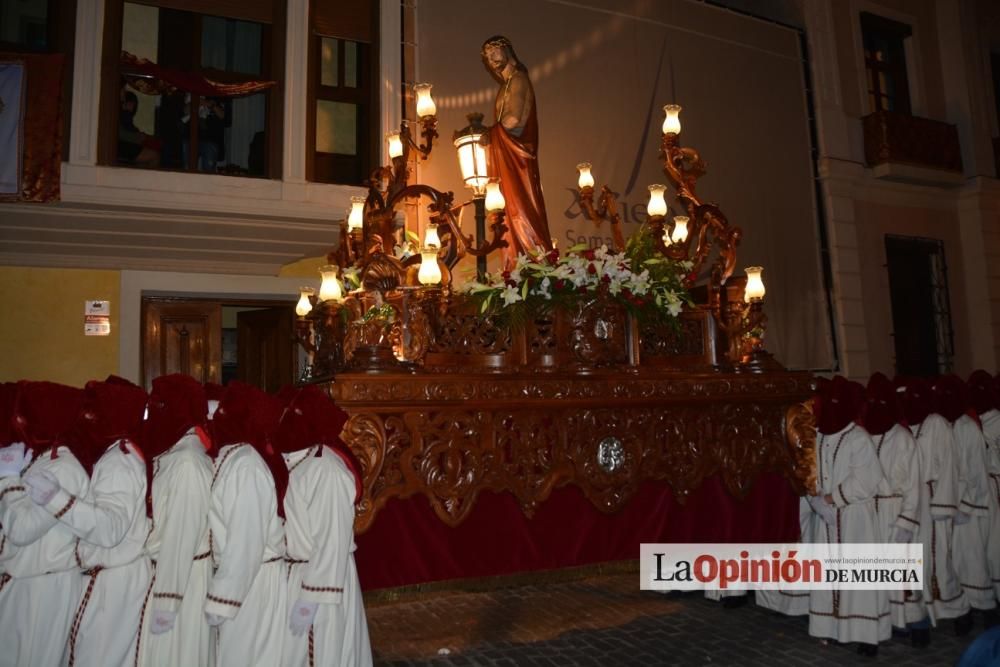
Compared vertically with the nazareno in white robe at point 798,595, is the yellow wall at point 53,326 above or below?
above

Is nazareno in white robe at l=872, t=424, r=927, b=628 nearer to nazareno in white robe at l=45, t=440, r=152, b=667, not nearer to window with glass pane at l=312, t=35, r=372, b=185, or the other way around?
nazareno in white robe at l=45, t=440, r=152, b=667

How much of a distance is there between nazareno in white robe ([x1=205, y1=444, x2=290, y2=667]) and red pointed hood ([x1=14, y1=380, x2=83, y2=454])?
2.27ft

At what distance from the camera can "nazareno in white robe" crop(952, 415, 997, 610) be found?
5516 millimetres

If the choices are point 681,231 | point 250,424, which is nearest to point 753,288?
point 681,231

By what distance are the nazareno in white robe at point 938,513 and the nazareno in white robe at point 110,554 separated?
500 cm

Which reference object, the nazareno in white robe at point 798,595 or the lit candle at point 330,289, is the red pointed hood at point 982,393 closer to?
the nazareno in white robe at point 798,595

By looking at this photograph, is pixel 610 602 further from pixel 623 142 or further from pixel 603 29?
pixel 603 29

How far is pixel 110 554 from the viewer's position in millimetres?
3369

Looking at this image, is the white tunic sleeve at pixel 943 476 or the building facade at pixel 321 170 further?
the building facade at pixel 321 170

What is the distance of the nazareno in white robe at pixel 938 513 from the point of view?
5262mm

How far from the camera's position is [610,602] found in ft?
18.5

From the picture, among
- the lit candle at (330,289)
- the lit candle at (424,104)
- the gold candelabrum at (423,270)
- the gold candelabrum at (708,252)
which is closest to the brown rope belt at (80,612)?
the gold candelabrum at (423,270)

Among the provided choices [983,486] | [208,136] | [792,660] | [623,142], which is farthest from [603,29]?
[792,660]

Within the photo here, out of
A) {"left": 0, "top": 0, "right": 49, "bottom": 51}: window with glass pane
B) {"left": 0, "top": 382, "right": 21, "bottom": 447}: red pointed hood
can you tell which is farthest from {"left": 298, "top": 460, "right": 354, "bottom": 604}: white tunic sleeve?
{"left": 0, "top": 0, "right": 49, "bottom": 51}: window with glass pane
